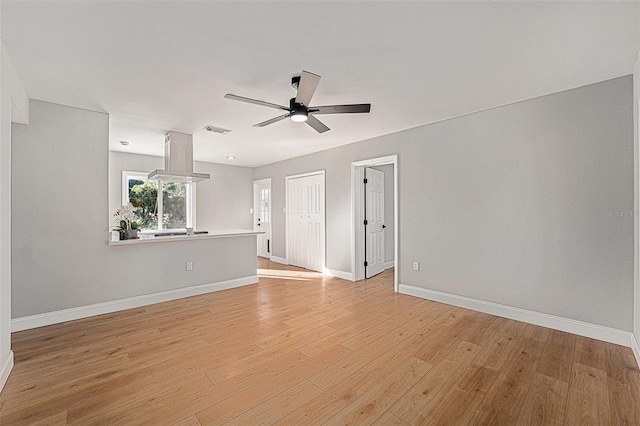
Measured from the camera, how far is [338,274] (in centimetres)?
548

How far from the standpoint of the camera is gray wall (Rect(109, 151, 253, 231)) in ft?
21.6

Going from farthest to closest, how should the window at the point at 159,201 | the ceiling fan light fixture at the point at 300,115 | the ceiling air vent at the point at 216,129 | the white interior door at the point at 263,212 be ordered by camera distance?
the white interior door at the point at 263,212, the window at the point at 159,201, the ceiling air vent at the point at 216,129, the ceiling fan light fixture at the point at 300,115

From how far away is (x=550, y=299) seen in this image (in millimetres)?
3066

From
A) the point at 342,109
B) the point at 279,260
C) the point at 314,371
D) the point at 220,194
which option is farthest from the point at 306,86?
the point at 220,194

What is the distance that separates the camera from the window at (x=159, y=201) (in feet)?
20.4

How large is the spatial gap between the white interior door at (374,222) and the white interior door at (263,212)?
9.82 ft

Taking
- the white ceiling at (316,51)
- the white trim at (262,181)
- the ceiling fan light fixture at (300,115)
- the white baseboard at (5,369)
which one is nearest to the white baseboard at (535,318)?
the white ceiling at (316,51)

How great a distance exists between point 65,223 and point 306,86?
3275mm

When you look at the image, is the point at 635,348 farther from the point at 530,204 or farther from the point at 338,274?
the point at 338,274

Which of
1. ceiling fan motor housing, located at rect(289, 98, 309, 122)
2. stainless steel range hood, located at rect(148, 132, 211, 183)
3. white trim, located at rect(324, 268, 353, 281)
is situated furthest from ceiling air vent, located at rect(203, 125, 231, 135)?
white trim, located at rect(324, 268, 353, 281)

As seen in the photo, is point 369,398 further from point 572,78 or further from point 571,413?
point 572,78

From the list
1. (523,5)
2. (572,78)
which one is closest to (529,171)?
(572,78)

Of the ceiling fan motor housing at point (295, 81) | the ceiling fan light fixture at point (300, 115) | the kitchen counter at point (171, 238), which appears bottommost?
the kitchen counter at point (171, 238)

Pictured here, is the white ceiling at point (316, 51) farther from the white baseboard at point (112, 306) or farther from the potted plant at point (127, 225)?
the white baseboard at point (112, 306)
